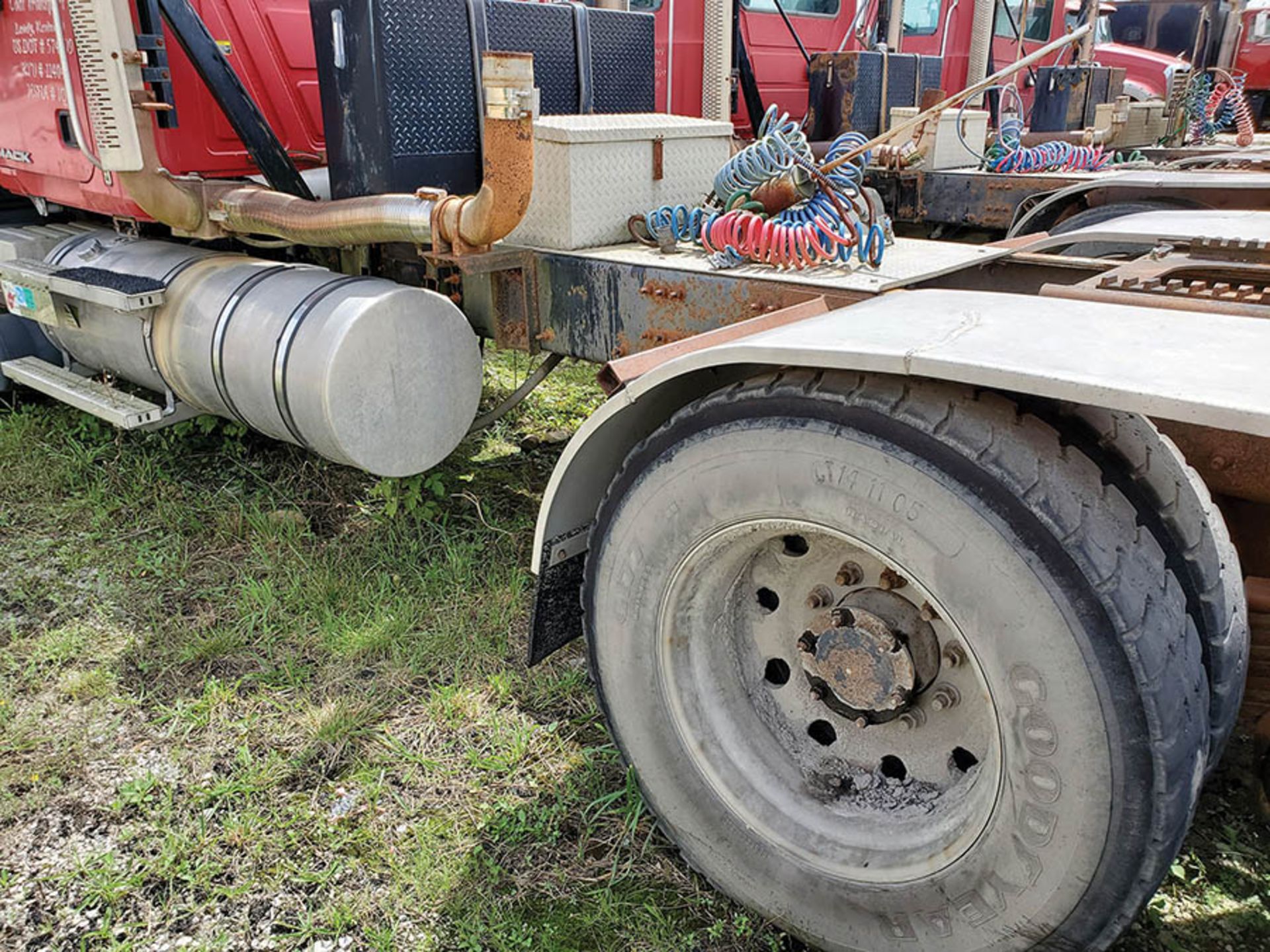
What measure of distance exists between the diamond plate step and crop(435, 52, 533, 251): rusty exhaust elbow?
1.37 m

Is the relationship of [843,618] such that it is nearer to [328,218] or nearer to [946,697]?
[946,697]

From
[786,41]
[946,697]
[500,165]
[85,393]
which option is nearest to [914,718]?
[946,697]

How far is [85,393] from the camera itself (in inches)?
149

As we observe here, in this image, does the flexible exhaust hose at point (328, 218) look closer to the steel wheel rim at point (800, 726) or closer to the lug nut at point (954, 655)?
the steel wheel rim at point (800, 726)

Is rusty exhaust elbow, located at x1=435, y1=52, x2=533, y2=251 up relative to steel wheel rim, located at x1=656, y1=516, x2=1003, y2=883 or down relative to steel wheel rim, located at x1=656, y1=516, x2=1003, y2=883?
up

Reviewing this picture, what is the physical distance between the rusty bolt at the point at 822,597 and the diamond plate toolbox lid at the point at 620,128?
157 cm

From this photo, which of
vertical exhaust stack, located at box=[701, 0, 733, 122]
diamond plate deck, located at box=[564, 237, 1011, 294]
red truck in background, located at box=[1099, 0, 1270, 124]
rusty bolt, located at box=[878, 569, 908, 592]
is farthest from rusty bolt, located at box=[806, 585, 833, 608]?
red truck in background, located at box=[1099, 0, 1270, 124]

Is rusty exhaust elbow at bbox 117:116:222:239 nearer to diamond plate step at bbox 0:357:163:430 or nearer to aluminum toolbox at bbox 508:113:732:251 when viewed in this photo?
diamond plate step at bbox 0:357:163:430

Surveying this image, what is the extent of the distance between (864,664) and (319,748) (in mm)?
1475

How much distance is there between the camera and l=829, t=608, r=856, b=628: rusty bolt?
1.98 meters

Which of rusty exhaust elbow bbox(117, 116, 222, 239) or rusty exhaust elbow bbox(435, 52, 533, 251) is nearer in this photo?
rusty exhaust elbow bbox(435, 52, 533, 251)

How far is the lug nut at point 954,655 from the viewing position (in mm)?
1891

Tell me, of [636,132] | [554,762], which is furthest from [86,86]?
[554,762]

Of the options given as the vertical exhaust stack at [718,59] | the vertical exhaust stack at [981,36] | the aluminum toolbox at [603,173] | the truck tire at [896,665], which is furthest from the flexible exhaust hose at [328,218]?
the vertical exhaust stack at [981,36]
